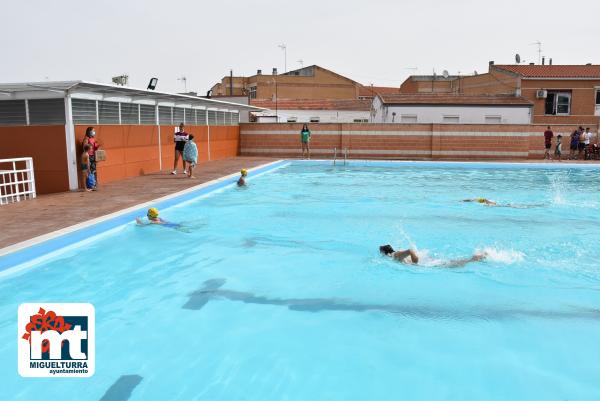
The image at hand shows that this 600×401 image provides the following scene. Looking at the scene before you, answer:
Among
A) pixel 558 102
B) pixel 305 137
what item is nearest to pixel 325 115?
pixel 305 137

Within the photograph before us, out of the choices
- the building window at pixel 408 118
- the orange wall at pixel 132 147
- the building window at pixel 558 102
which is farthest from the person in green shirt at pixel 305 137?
the building window at pixel 558 102

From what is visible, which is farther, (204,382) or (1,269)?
(1,269)

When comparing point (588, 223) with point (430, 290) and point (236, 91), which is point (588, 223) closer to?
point (430, 290)

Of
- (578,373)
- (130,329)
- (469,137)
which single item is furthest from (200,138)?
(578,373)

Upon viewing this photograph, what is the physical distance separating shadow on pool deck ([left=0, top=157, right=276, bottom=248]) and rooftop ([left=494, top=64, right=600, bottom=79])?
84.6 feet

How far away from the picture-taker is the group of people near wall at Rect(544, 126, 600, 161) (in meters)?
24.6

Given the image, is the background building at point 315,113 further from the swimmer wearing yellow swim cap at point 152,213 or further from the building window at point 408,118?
the swimmer wearing yellow swim cap at point 152,213

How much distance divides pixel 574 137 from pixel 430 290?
70.2 feet

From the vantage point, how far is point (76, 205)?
10.7m

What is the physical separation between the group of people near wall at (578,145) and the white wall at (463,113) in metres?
5.37

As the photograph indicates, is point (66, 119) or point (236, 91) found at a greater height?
point (236, 91)

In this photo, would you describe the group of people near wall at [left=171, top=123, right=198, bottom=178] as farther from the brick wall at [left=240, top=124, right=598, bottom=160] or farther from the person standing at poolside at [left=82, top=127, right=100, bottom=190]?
the brick wall at [left=240, top=124, right=598, bottom=160]

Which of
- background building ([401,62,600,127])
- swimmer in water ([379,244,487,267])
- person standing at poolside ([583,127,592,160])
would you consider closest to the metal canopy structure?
swimmer in water ([379,244,487,267])

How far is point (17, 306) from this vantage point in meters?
5.99
